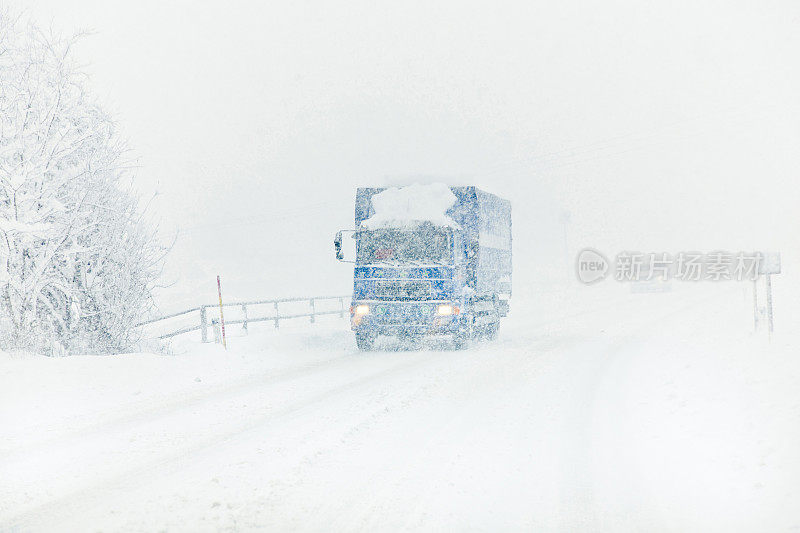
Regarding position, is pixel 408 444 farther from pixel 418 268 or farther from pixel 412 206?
pixel 412 206

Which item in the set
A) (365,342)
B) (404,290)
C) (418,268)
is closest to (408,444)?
(404,290)

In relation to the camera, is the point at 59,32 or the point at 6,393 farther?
the point at 59,32

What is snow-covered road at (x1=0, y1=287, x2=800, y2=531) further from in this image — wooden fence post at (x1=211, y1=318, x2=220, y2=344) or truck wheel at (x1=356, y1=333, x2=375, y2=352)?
wooden fence post at (x1=211, y1=318, x2=220, y2=344)

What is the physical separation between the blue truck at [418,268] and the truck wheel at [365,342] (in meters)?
0.02

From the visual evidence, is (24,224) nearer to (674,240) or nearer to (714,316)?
(714,316)

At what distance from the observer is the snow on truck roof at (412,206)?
16438mm

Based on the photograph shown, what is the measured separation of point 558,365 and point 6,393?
9138mm

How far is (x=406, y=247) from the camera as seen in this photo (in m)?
16.3

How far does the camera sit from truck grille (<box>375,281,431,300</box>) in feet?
52.5

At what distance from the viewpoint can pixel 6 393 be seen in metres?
10.2

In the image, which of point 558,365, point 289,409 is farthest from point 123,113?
point 558,365

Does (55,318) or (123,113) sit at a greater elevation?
(123,113)

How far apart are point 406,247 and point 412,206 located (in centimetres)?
101

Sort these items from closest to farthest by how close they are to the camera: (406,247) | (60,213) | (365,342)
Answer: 1. (60,213)
2. (406,247)
3. (365,342)
